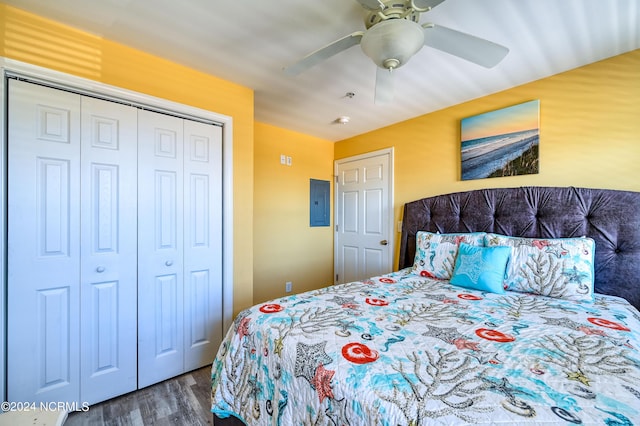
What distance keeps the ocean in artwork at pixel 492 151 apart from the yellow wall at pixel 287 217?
76.8 inches

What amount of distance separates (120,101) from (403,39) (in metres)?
1.85

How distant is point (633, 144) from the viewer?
5.97 feet

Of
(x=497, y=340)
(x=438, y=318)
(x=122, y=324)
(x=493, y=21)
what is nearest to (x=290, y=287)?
(x=122, y=324)

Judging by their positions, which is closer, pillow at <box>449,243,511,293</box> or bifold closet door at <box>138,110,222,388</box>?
pillow at <box>449,243,511,293</box>

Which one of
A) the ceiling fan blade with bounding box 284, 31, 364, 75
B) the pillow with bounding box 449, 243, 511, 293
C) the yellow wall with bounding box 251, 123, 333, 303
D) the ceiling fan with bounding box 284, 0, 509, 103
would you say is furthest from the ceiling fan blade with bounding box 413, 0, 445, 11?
the yellow wall with bounding box 251, 123, 333, 303

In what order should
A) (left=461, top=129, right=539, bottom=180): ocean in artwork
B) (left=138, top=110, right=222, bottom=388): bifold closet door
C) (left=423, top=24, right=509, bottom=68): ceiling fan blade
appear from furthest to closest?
(left=461, top=129, right=539, bottom=180): ocean in artwork → (left=138, top=110, right=222, bottom=388): bifold closet door → (left=423, top=24, right=509, bottom=68): ceiling fan blade

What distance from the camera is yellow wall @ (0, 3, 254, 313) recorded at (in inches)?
60.0

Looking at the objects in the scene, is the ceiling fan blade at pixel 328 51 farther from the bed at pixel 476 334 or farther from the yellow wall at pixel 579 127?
the yellow wall at pixel 579 127

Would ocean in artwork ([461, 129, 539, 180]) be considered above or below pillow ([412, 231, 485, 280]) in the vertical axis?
above

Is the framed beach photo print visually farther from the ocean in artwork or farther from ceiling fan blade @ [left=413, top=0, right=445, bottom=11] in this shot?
ceiling fan blade @ [left=413, top=0, right=445, bottom=11]

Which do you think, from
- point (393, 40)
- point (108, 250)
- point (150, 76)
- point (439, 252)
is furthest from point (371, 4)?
point (108, 250)

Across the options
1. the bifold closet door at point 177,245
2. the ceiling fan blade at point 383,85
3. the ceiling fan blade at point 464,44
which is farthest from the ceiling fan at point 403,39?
the bifold closet door at point 177,245

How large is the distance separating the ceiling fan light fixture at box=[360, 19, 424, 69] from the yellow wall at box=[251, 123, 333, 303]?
2.19m

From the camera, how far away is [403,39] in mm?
1223
